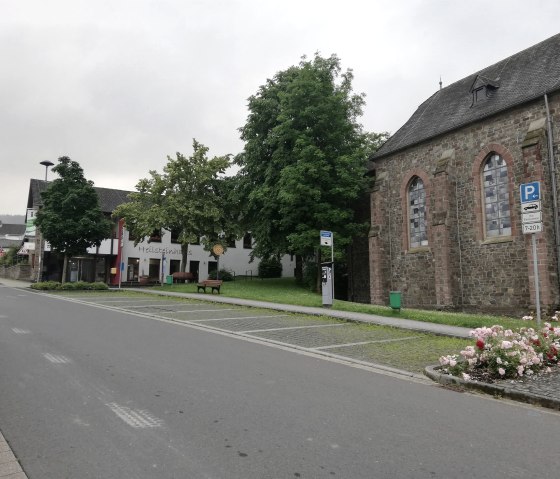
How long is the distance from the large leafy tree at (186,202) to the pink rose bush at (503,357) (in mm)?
26142

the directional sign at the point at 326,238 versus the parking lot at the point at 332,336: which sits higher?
the directional sign at the point at 326,238

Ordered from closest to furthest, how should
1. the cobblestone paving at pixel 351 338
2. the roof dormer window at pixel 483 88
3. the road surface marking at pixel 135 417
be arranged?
the road surface marking at pixel 135 417
the cobblestone paving at pixel 351 338
the roof dormer window at pixel 483 88

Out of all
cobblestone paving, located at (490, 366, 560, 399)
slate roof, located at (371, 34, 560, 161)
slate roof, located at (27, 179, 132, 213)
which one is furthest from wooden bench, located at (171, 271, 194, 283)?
cobblestone paving, located at (490, 366, 560, 399)

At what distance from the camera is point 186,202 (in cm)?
3247

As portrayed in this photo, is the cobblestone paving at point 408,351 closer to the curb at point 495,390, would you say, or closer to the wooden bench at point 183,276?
the curb at point 495,390

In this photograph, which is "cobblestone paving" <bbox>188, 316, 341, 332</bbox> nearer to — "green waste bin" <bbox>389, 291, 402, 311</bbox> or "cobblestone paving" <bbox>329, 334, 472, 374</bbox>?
"green waste bin" <bbox>389, 291, 402, 311</bbox>

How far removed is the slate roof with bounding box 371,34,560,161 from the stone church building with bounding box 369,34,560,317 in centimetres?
7

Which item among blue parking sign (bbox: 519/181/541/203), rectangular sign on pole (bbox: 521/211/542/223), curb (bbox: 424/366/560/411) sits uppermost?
blue parking sign (bbox: 519/181/541/203)

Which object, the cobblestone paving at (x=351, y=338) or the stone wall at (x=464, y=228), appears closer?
the cobblestone paving at (x=351, y=338)

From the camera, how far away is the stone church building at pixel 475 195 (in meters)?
18.2

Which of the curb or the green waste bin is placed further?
the green waste bin

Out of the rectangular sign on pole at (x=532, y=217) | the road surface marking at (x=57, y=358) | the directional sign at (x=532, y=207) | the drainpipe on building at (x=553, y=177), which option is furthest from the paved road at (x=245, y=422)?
the drainpipe on building at (x=553, y=177)

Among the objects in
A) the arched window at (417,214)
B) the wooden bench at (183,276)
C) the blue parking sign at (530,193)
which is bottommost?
the wooden bench at (183,276)

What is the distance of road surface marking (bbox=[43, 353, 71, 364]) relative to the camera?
7191 millimetres
